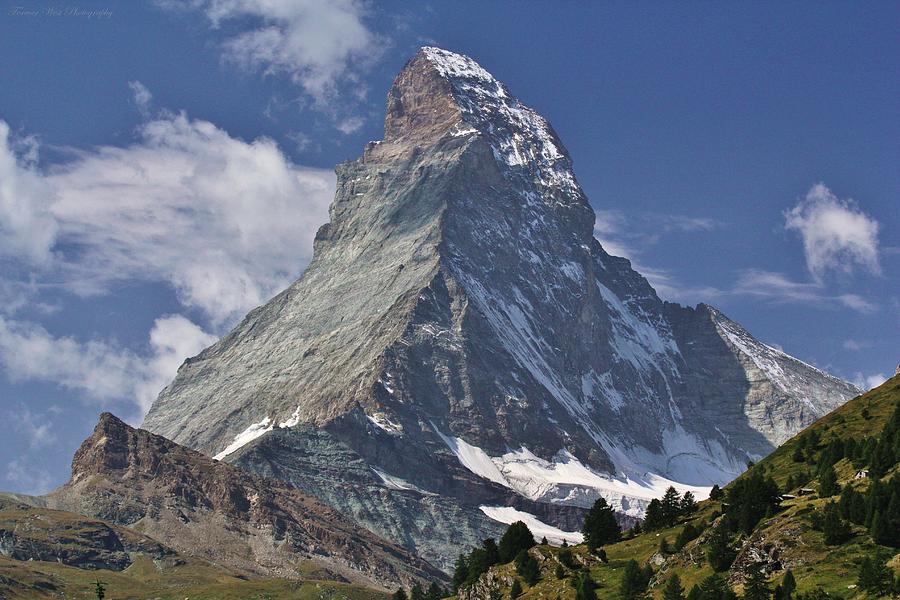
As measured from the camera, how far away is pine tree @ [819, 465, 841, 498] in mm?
132750

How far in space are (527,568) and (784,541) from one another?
132 ft

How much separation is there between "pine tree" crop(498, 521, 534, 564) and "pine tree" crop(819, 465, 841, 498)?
46226mm

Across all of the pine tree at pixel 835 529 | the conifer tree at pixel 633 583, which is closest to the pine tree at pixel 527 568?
the conifer tree at pixel 633 583

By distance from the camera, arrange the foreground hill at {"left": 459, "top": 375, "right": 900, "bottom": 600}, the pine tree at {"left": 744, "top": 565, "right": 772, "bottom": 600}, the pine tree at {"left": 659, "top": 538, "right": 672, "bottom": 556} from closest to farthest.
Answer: the pine tree at {"left": 744, "top": 565, "right": 772, "bottom": 600} → the foreground hill at {"left": 459, "top": 375, "right": 900, "bottom": 600} → the pine tree at {"left": 659, "top": 538, "right": 672, "bottom": 556}

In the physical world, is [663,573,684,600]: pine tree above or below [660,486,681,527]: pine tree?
below

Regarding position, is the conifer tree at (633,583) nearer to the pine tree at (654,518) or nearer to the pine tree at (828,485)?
the pine tree at (828,485)

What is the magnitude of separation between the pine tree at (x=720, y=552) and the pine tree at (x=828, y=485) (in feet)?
35.5

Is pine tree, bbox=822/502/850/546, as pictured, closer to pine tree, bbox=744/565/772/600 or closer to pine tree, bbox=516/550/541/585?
pine tree, bbox=744/565/772/600

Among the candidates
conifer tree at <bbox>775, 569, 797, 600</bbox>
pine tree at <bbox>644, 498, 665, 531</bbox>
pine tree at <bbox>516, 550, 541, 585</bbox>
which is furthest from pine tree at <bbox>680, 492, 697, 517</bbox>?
conifer tree at <bbox>775, 569, 797, 600</bbox>

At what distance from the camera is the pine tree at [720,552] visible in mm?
126250

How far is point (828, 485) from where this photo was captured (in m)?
134

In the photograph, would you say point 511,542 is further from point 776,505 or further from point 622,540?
point 776,505

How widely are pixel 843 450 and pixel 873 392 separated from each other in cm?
4254

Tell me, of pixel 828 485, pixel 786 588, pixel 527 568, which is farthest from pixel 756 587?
pixel 527 568
